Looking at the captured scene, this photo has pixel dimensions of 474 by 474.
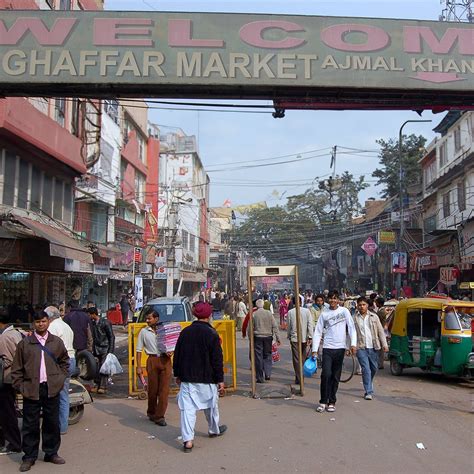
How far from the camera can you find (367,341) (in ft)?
32.0

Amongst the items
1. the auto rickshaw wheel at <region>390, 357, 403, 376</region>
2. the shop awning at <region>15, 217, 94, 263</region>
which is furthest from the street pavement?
the shop awning at <region>15, 217, 94, 263</region>

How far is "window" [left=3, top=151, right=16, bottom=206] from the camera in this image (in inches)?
645

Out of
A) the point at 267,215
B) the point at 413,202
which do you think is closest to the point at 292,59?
the point at 413,202

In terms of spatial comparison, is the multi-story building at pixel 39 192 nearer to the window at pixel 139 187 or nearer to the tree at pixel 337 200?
the window at pixel 139 187

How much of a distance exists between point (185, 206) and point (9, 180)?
120 ft

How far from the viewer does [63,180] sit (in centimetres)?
2103

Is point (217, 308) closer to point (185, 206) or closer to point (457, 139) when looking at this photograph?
point (457, 139)

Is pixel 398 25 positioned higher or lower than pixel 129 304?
higher

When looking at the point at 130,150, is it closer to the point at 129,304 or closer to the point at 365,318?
the point at 129,304

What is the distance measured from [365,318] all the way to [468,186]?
19894 millimetres

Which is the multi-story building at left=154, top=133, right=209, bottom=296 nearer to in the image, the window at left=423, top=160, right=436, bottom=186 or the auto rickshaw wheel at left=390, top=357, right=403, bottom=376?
the window at left=423, top=160, right=436, bottom=186

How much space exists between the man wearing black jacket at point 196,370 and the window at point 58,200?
1499 cm

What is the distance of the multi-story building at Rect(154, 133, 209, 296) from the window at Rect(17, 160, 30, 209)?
24.3 metres

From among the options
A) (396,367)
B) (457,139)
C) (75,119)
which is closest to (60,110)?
(75,119)
